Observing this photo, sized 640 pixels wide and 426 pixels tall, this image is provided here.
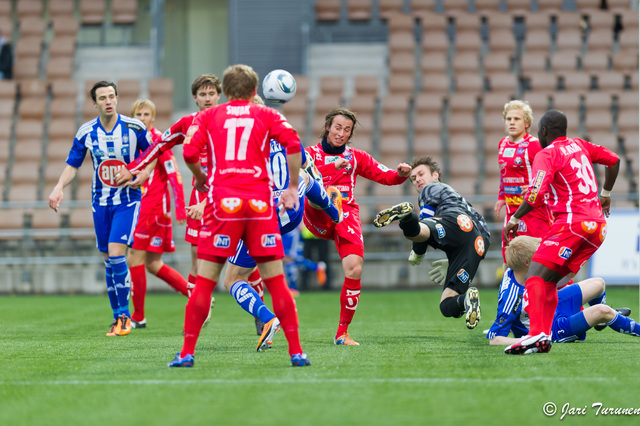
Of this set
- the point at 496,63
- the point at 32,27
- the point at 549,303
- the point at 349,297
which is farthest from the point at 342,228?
the point at 32,27

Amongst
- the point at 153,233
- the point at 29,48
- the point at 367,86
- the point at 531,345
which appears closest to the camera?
the point at 531,345

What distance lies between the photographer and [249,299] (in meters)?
6.34

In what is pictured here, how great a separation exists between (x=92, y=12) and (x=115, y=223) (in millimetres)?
13925

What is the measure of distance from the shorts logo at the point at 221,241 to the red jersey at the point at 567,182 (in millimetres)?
2115

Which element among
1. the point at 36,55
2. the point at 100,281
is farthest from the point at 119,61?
the point at 100,281

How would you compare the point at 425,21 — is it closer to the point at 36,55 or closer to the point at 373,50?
the point at 373,50

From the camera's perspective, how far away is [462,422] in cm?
354

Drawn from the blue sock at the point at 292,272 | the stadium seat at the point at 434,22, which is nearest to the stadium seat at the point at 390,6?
the stadium seat at the point at 434,22

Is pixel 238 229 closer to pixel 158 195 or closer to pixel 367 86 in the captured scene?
pixel 158 195

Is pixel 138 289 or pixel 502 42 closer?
pixel 138 289

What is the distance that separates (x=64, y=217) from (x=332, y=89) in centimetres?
593

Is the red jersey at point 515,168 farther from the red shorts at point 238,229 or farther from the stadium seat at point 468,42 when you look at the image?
the stadium seat at point 468,42

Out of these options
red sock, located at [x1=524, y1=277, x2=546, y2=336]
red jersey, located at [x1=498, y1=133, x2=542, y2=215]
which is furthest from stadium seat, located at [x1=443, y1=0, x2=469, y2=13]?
red sock, located at [x1=524, y1=277, x2=546, y2=336]

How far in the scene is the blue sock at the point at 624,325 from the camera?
6.56m
